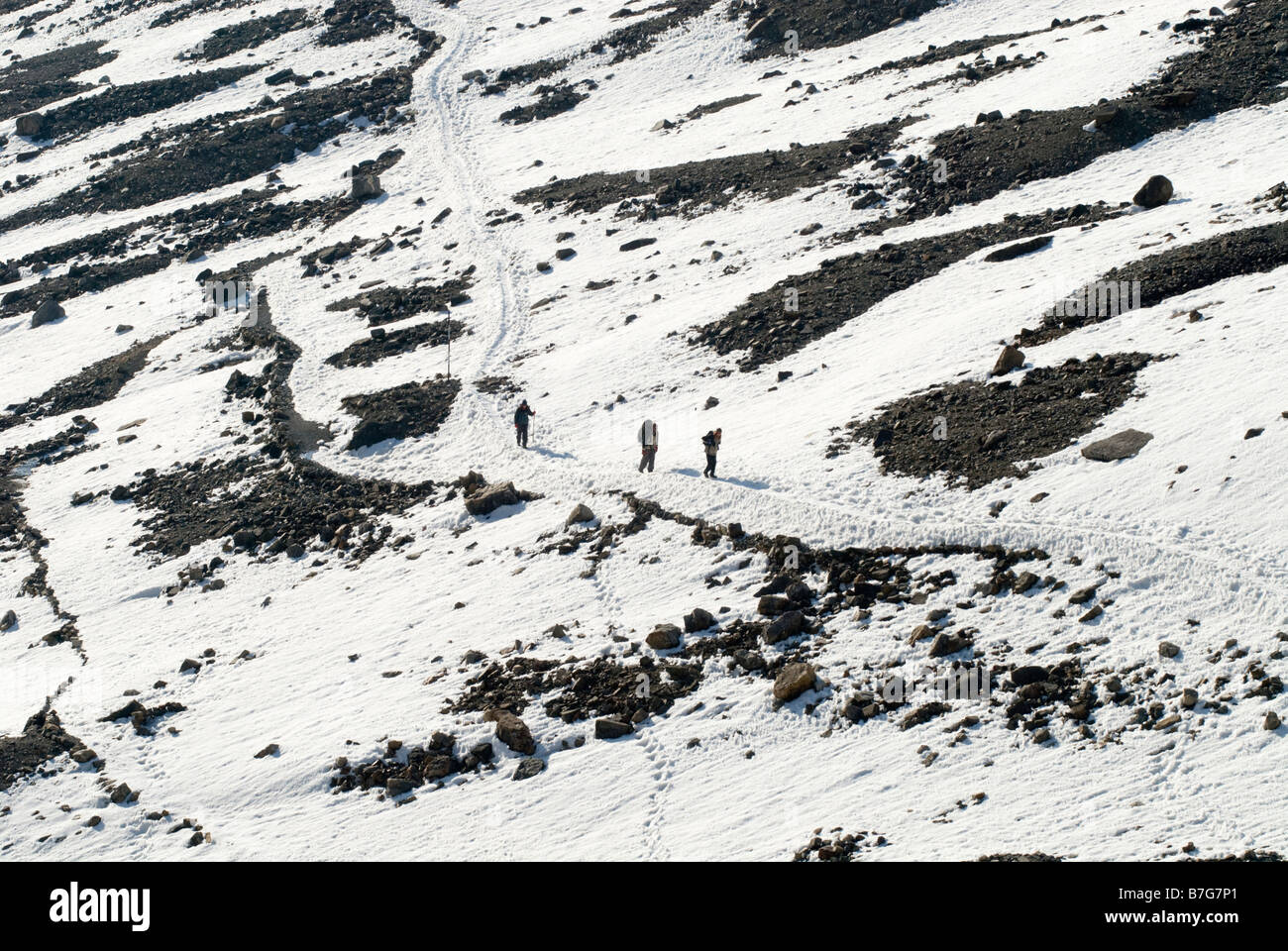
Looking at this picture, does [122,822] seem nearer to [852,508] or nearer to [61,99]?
[852,508]

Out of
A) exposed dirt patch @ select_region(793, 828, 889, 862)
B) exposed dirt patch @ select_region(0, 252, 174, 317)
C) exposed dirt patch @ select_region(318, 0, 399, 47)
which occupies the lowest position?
exposed dirt patch @ select_region(793, 828, 889, 862)

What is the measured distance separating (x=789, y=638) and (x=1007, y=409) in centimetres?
906

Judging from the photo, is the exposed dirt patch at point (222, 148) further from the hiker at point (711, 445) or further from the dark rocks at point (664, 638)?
the dark rocks at point (664, 638)

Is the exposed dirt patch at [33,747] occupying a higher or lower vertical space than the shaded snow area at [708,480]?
lower

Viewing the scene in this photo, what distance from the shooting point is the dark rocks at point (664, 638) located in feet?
71.2

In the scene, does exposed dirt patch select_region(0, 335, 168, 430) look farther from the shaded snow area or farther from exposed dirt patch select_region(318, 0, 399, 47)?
exposed dirt patch select_region(318, 0, 399, 47)

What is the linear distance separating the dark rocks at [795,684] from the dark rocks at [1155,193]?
78.5ft

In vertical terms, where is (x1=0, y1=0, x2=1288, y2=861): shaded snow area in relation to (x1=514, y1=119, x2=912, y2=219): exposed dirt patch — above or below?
below

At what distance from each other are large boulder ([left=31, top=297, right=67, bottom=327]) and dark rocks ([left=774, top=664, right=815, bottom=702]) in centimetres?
4835

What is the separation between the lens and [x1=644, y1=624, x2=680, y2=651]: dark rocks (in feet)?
71.2

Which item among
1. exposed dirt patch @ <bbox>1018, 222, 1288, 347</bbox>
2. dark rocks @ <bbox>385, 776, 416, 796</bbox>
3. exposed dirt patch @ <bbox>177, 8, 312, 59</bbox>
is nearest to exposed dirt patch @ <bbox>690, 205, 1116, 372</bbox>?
exposed dirt patch @ <bbox>1018, 222, 1288, 347</bbox>

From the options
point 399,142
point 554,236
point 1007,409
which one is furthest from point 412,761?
point 399,142

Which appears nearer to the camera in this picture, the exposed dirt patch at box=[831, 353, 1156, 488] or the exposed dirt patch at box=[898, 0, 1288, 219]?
the exposed dirt patch at box=[831, 353, 1156, 488]

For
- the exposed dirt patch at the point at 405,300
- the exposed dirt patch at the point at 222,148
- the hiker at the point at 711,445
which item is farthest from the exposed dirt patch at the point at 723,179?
the exposed dirt patch at the point at 222,148
